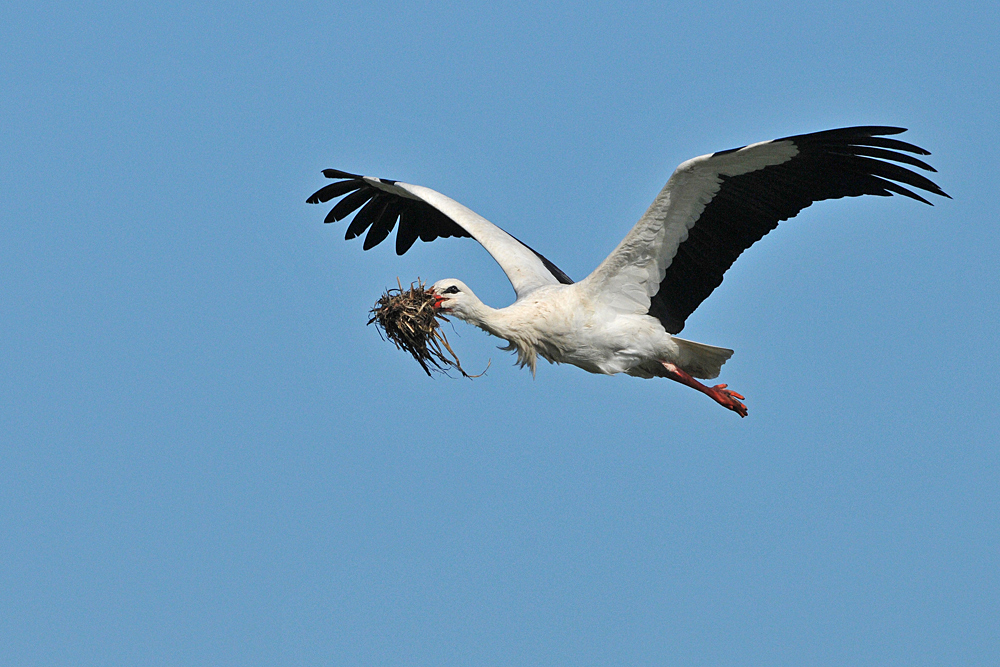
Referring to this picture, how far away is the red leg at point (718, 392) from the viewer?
9.84m

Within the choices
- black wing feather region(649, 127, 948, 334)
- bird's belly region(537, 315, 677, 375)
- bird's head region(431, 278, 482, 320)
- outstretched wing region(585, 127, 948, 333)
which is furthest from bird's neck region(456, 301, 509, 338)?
black wing feather region(649, 127, 948, 334)

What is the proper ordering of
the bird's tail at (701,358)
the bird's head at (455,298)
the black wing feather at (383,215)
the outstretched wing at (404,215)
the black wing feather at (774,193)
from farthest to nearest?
the black wing feather at (383,215) < the outstretched wing at (404,215) < the bird's tail at (701,358) < the bird's head at (455,298) < the black wing feather at (774,193)

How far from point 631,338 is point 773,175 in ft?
5.45

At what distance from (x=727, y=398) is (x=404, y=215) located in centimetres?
414

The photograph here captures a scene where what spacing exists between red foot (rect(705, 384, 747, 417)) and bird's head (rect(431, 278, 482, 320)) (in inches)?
85.1

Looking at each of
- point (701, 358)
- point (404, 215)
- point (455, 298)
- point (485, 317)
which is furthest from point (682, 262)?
point (404, 215)

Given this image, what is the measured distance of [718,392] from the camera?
10.0 metres

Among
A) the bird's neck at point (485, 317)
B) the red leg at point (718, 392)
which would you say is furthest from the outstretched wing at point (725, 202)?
the bird's neck at point (485, 317)

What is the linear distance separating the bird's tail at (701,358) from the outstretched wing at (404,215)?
1.78 m

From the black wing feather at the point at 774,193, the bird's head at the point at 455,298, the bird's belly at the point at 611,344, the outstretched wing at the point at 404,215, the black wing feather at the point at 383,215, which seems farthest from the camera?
the black wing feather at the point at 383,215

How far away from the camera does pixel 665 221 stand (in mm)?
9188

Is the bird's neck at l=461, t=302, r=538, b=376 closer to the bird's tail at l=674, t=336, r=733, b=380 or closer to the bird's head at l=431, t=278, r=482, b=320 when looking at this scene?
the bird's head at l=431, t=278, r=482, b=320

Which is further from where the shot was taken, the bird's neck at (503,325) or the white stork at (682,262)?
the bird's neck at (503,325)

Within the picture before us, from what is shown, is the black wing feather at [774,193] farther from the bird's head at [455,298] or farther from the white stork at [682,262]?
the bird's head at [455,298]
